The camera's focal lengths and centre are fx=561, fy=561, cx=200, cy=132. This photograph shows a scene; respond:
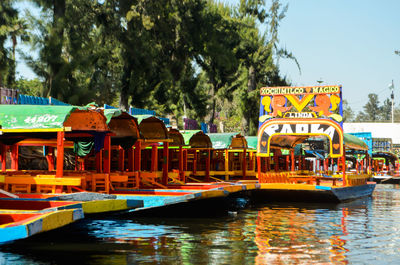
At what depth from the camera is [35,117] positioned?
45.3 feet

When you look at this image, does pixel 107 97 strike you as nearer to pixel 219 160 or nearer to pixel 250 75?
pixel 219 160

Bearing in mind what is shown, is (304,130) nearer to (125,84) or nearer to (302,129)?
(302,129)

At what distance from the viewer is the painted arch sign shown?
2141 centimetres

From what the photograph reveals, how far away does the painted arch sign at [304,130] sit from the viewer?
21.4m

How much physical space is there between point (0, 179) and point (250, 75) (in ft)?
115

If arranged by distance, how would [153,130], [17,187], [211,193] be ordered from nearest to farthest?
[17,187] → [211,193] → [153,130]

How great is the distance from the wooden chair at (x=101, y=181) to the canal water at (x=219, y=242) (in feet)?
2.95

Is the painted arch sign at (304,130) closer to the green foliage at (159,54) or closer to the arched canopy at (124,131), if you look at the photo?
the arched canopy at (124,131)

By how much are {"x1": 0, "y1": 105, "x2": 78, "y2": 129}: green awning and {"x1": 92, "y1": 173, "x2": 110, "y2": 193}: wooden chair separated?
91.5 inches

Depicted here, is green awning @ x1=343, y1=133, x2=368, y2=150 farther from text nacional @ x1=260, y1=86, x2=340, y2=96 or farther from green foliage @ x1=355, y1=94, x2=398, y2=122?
green foliage @ x1=355, y1=94, x2=398, y2=122

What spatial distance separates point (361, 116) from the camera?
191 meters

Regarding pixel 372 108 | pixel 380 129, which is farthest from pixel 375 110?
pixel 380 129

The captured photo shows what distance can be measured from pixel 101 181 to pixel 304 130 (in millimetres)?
9332

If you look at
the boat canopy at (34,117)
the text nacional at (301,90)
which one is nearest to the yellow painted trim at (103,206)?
the boat canopy at (34,117)
